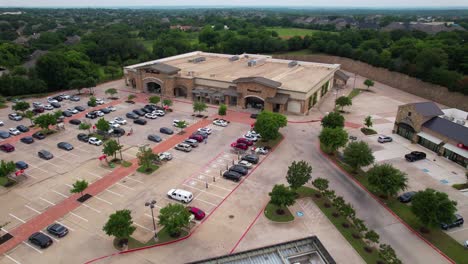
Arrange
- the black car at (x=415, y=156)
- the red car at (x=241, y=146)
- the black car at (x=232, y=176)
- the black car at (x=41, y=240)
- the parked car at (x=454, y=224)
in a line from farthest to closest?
the red car at (x=241, y=146) → the black car at (x=415, y=156) → the black car at (x=232, y=176) → the parked car at (x=454, y=224) → the black car at (x=41, y=240)

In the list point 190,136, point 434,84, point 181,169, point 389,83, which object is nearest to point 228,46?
point 389,83

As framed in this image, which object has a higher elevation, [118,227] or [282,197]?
[282,197]

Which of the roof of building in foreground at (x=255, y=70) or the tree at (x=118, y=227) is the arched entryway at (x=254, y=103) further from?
the tree at (x=118, y=227)

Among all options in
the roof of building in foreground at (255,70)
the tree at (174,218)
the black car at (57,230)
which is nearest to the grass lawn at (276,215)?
the tree at (174,218)

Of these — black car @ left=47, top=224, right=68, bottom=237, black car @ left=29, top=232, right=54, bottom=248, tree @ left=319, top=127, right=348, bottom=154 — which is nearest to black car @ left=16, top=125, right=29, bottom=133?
black car @ left=47, top=224, right=68, bottom=237

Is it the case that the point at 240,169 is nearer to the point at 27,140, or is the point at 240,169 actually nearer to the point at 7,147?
the point at 27,140

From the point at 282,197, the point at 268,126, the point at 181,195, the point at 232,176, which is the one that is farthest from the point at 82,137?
the point at 282,197

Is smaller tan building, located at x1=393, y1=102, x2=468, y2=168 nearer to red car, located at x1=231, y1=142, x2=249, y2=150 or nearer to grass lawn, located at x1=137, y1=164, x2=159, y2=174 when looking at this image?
red car, located at x1=231, y1=142, x2=249, y2=150

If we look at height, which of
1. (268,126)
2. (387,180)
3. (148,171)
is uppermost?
(268,126)
